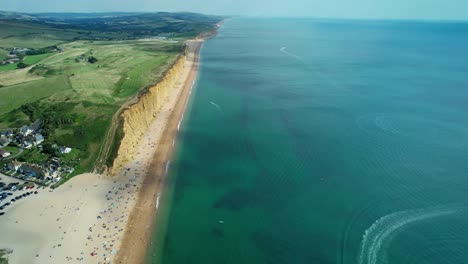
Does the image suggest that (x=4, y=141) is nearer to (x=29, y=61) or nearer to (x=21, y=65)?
(x=21, y=65)

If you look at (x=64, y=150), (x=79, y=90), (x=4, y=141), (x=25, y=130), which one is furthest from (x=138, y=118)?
(x=4, y=141)

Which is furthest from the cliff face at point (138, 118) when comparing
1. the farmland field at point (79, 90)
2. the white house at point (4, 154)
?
the white house at point (4, 154)

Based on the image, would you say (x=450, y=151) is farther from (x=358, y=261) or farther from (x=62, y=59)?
(x=62, y=59)

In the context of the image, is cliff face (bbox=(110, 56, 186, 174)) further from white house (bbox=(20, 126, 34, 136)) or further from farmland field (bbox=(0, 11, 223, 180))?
white house (bbox=(20, 126, 34, 136))

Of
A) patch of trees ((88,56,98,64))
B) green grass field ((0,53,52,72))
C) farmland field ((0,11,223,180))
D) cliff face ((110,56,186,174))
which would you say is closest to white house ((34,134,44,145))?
farmland field ((0,11,223,180))

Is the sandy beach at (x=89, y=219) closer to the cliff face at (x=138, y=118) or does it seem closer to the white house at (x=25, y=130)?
the cliff face at (x=138, y=118)
